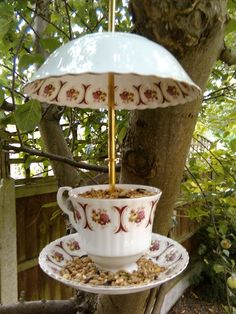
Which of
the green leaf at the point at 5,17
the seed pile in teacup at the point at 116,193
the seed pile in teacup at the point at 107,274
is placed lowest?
the seed pile in teacup at the point at 107,274

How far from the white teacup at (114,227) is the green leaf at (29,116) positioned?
165mm

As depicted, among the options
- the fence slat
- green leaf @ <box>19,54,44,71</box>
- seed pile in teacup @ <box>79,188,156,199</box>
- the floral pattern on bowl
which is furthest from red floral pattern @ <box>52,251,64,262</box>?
the fence slat

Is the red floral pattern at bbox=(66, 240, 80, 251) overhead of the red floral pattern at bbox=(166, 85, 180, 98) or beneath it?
beneath

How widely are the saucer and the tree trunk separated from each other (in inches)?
2.8

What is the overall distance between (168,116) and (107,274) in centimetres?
25

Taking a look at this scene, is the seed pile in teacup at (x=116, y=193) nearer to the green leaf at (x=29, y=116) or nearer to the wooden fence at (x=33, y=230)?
the green leaf at (x=29, y=116)

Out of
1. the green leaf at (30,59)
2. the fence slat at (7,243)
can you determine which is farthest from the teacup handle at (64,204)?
the fence slat at (7,243)

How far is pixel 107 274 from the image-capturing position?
0.50 meters

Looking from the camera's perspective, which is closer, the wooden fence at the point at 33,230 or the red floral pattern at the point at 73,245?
the red floral pattern at the point at 73,245

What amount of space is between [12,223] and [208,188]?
786 millimetres

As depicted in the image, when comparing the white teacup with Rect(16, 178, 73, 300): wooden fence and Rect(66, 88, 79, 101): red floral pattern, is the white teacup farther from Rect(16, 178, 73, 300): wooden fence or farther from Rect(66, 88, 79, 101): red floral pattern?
Rect(16, 178, 73, 300): wooden fence

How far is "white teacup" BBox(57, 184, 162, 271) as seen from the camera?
1.55ft

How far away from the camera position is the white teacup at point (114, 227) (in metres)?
0.47

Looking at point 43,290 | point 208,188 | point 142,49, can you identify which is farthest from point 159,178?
point 43,290
